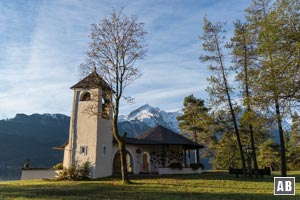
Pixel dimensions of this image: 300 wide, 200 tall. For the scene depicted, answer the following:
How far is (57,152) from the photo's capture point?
398ft

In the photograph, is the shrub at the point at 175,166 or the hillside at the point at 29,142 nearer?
the shrub at the point at 175,166

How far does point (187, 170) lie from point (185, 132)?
14948 mm

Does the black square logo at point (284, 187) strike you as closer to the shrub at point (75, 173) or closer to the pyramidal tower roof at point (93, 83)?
the pyramidal tower roof at point (93, 83)

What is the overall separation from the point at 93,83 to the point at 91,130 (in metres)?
3.56

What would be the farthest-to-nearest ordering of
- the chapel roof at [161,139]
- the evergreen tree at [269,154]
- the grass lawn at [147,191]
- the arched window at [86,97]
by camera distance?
the evergreen tree at [269,154] < the chapel roof at [161,139] < the arched window at [86,97] < the grass lawn at [147,191]

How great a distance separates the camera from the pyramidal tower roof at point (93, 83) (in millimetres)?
20242

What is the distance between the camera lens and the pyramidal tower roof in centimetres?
2024

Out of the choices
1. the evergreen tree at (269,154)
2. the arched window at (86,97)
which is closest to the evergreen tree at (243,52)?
the arched window at (86,97)

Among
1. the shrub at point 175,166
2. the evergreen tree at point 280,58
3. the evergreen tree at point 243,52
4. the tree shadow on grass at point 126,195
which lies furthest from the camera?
the shrub at point 175,166

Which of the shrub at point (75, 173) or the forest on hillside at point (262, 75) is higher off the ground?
the forest on hillside at point (262, 75)

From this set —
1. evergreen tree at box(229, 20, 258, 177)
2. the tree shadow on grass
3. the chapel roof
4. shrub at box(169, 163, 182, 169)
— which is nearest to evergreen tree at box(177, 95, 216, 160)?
the chapel roof

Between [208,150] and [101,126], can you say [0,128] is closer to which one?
[208,150]

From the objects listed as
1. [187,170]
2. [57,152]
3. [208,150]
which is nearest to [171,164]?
[187,170]

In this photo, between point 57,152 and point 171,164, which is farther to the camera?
point 57,152
